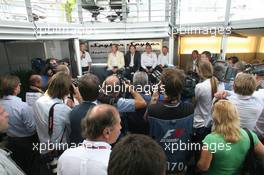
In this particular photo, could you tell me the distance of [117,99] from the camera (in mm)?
1815

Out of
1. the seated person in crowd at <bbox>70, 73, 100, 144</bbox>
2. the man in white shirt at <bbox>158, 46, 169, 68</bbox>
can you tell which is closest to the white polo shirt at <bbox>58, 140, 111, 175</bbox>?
the seated person in crowd at <bbox>70, 73, 100, 144</bbox>

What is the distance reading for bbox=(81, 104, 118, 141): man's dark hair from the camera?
3.45 feet

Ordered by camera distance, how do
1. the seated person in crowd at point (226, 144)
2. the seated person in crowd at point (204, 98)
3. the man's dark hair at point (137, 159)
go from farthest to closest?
the seated person in crowd at point (204, 98) < the seated person in crowd at point (226, 144) < the man's dark hair at point (137, 159)

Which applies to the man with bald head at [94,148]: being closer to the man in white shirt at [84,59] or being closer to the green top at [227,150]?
the green top at [227,150]

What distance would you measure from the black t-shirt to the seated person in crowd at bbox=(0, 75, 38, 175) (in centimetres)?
127

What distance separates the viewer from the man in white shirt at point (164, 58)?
5602mm

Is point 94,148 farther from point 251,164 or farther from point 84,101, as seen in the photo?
point 251,164

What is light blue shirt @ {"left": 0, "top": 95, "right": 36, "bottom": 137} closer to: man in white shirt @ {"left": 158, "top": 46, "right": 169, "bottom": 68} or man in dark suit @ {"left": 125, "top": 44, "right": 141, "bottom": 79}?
man in dark suit @ {"left": 125, "top": 44, "right": 141, "bottom": 79}

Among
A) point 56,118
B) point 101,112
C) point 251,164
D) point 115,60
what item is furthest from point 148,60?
point 101,112

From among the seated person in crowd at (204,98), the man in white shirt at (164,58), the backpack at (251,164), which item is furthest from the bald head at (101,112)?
the man in white shirt at (164,58)

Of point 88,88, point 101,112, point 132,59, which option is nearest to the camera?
point 101,112

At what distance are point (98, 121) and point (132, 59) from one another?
488 centimetres

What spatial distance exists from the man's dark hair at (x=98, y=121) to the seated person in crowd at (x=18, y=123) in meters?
1.20

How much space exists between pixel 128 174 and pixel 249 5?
4725 millimetres
